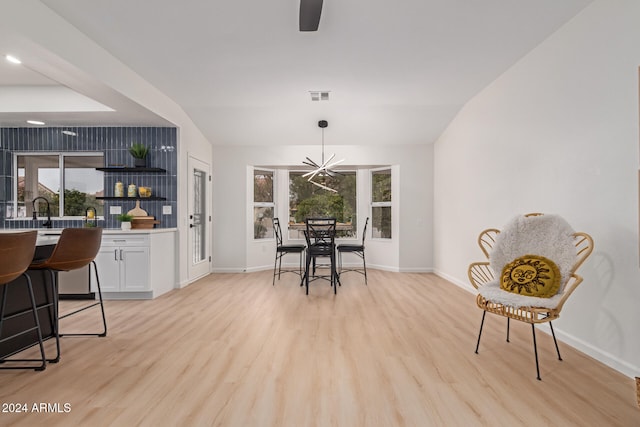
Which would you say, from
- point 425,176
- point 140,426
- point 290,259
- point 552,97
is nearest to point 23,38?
point 140,426

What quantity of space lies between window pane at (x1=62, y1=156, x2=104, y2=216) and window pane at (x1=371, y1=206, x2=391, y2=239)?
15.4 feet

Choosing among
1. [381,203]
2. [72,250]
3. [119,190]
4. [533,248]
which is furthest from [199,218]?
[533,248]

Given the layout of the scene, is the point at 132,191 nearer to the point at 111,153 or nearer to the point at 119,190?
the point at 119,190

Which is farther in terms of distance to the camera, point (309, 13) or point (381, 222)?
point (381, 222)

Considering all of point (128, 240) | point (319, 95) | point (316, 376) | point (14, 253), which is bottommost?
point (316, 376)

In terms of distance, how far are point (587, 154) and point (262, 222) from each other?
16.7 ft

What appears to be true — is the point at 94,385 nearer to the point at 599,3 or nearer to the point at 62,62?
the point at 62,62

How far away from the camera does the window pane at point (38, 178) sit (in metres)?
4.95

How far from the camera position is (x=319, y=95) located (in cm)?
445

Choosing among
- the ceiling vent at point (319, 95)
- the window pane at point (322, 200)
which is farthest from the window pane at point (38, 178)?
the ceiling vent at point (319, 95)

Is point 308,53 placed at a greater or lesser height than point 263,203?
greater

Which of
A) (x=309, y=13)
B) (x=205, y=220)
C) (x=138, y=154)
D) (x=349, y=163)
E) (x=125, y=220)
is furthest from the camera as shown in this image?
(x=349, y=163)

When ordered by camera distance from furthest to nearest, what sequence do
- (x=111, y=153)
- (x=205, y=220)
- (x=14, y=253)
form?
(x=205, y=220) < (x=111, y=153) < (x=14, y=253)

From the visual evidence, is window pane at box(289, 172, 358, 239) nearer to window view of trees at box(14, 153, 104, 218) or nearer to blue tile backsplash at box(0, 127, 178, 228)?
blue tile backsplash at box(0, 127, 178, 228)
